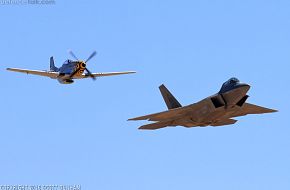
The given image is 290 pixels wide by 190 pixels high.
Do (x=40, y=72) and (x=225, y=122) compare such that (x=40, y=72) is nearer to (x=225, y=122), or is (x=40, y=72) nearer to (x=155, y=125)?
(x=155, y=125)

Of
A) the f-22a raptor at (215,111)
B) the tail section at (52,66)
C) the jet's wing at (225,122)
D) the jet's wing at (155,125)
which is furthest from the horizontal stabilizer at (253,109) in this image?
the tail section at (52,66)

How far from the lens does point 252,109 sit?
276ft

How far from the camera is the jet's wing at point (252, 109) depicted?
270 ft

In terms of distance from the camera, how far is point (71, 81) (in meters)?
120

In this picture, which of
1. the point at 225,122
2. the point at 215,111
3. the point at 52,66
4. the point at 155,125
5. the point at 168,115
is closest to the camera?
the point at 215,111

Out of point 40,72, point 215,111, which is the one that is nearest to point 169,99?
point 215,111

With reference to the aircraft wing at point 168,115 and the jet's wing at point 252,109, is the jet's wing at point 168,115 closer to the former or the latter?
the aircraft wing at point 168,115

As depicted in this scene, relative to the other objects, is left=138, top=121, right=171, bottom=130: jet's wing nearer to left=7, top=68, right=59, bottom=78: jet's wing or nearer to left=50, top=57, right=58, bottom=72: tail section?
left=7, top=68, right=59, bottom=78: jet's wing

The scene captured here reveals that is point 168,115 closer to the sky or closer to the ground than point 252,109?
closer to the ground

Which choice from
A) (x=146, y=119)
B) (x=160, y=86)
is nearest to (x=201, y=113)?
(x=146, y=119)

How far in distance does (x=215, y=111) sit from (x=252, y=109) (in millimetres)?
10265

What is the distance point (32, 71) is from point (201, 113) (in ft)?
190

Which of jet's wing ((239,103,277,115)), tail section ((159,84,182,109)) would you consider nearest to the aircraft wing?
tail section ((159,84,182,109))

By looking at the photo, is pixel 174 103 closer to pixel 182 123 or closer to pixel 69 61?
pixel 182 123
